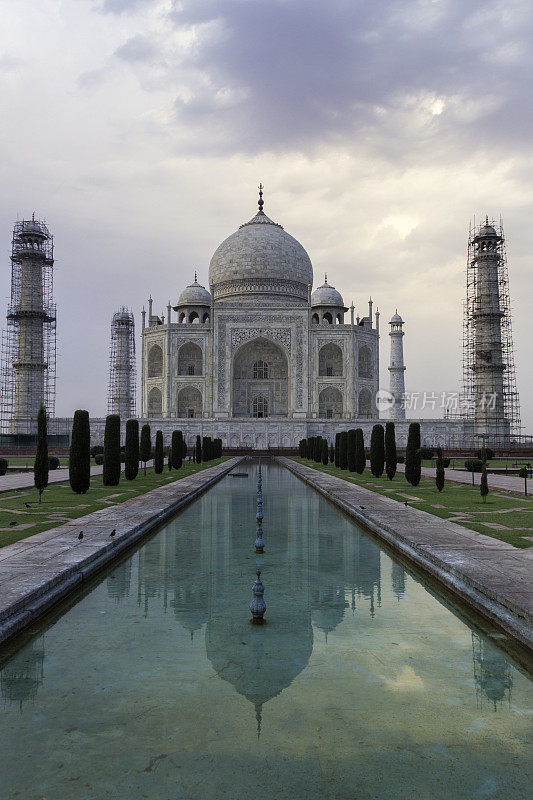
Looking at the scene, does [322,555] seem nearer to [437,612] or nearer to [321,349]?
[437,612]

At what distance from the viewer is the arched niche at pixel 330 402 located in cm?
4328

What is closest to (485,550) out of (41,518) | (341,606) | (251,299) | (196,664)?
(341,606)

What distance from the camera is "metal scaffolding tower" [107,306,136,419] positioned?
51.2 meters

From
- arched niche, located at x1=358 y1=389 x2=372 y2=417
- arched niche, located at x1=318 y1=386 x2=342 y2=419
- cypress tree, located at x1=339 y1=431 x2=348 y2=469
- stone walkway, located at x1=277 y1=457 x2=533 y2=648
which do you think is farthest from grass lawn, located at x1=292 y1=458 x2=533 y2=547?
arched niche, located at x1=358 y1=389 x2=372 y2=417

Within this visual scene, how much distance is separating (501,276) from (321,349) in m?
12.8

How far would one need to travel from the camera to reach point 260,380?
44.5 m

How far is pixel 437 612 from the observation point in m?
4.81

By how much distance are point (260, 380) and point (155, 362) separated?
770 centimetres

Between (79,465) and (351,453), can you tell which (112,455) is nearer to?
(79,465)

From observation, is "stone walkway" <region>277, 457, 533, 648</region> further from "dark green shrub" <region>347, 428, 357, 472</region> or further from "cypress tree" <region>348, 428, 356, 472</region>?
"cypress tree" <region>348, 428, 356, 472</region>

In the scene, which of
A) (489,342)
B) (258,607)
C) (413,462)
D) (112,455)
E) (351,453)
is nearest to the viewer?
(258,607)

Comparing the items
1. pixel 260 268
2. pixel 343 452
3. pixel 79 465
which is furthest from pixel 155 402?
pixel 79 465

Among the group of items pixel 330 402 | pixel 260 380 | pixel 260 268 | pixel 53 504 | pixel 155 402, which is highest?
pixel 260 268

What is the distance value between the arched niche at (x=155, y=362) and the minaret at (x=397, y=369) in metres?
18.4
